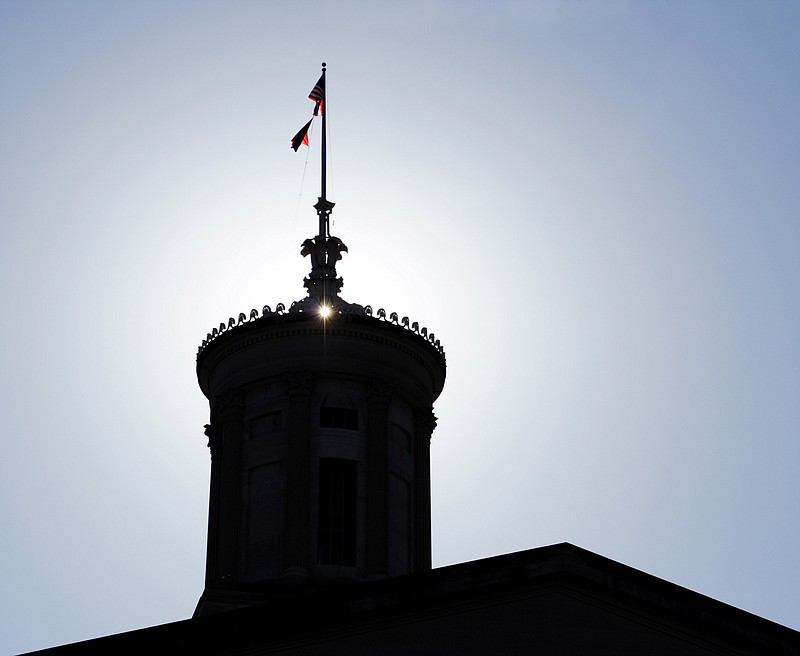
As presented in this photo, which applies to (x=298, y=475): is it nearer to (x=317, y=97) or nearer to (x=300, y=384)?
(x=300, y=384)

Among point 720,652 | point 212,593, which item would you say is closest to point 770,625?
point 720,652

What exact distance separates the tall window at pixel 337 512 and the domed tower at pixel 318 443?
0.04 m

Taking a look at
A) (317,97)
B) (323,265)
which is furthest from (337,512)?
(317,97)

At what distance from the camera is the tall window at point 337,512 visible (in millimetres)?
42656

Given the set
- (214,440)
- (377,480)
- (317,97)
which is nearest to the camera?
(377,480)

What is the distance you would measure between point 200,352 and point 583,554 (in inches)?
777

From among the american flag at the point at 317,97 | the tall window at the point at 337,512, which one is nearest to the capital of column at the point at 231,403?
the tall window at the point at 337,512

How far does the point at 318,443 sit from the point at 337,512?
2.12 m

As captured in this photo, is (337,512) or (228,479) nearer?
(337,512)

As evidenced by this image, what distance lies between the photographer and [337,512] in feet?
142

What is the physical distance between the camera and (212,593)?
39781mm

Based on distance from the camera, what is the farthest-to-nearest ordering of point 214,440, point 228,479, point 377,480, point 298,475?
point 214,440 → point 228,479 → point 377,480 → point 298,475

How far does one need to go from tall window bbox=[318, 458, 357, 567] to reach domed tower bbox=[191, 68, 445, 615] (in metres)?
0.04

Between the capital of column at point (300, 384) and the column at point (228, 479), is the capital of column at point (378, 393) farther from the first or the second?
the column at point (228, 479)
